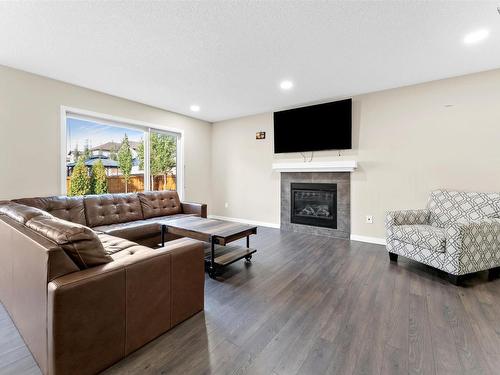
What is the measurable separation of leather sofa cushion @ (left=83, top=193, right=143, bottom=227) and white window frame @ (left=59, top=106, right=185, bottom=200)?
0.56 meters

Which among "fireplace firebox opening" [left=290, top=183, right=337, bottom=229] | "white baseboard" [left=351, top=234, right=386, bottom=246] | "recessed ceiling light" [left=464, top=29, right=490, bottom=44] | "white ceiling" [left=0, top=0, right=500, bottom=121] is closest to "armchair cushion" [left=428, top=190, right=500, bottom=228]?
"white baseboard" [left=351, top=234, right=386, bottom=246]

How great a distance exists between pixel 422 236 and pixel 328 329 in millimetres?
1713

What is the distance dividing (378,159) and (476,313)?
7.91 feet

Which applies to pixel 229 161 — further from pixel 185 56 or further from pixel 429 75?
pixel 429 75

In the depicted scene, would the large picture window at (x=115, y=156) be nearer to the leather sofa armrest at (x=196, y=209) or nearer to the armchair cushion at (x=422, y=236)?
the leather sofa armrest at (x=196, y=209)

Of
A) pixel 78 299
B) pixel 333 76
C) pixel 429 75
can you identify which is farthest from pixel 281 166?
pixel 78 299

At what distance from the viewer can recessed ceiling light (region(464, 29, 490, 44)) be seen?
2.18 metres

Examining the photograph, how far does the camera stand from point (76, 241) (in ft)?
4.22

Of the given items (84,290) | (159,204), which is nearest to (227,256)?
(84,290)

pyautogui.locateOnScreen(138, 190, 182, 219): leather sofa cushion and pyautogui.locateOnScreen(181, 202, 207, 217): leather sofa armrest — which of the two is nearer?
pyautogui.locateOnScreen(138, 190, 182, 219): leather sofa cushion

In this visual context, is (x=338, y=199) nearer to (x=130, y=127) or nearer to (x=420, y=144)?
(x=420, y=144)

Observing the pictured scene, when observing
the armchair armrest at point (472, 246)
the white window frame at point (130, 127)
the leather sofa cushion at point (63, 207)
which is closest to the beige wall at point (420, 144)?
the armchair armrest at point (472, 246)

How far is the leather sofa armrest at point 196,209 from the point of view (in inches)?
162

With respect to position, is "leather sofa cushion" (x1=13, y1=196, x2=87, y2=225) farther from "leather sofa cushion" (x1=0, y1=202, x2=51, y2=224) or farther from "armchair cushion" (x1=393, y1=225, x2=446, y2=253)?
"armchair cushion" (x1=393, y1=225, x2=446, y2=253)
